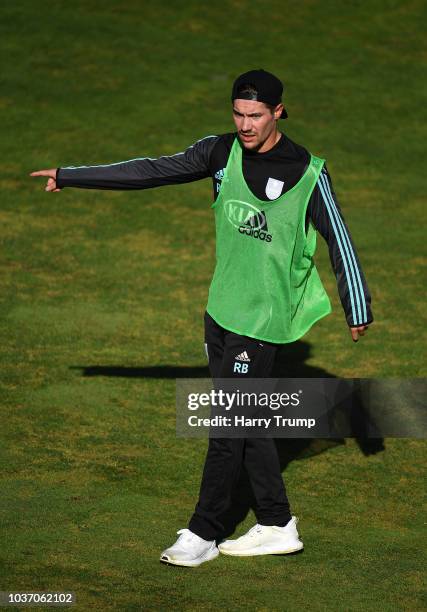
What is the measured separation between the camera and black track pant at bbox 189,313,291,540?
6039mm

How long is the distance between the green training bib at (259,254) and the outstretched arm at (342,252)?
6 cm

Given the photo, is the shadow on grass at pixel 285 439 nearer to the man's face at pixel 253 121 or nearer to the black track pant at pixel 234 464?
the black track pant at pixel 234 464

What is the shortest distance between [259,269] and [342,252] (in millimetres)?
427

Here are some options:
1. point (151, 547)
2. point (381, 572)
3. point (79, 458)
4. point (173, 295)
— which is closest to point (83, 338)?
point (173, 295)

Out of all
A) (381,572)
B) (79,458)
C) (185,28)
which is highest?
(185,28)

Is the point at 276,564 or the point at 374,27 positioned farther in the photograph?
the point at 374,27

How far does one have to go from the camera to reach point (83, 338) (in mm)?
9414

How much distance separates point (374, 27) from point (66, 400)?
1100 cm

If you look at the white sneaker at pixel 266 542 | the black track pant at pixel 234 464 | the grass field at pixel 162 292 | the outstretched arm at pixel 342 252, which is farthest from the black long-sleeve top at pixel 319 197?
the grass field at pixel 162 292

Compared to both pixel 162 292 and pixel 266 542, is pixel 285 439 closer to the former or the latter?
pixel 266 542

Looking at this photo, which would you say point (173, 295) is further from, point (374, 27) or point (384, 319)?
point (374, 27)

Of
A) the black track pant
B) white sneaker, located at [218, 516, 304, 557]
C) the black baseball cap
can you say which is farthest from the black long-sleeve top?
white sneaker, located at [218, 516, 304, 557]

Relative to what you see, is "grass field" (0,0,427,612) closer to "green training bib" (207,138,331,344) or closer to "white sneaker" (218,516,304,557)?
"white sneaker" (218,516,304,557)

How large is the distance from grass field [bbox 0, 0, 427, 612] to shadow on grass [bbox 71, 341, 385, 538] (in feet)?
0.11
